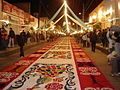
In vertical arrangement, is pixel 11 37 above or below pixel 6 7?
below

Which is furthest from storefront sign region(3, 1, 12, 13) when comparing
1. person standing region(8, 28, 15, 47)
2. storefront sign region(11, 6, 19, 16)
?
person standing region(8, 28, 15, 47)

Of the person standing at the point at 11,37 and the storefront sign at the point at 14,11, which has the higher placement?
the storefront sign at the point at 14,11

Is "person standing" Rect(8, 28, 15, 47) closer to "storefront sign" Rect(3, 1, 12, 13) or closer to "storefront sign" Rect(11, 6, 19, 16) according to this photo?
"storefront sign" Rect(3, 1, 12, 13)

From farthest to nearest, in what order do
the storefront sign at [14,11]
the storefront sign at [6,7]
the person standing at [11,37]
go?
the storefront sign at [14,11] → the storefront sign at [6,7] → the person standing at [11,37]

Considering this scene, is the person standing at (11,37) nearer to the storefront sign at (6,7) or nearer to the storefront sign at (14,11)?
the storefront sign at (6,7)

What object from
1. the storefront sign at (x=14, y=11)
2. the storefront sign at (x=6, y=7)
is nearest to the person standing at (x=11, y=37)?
the storefront sign at (x=6, y=7)

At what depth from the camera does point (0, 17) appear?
61.0 ft

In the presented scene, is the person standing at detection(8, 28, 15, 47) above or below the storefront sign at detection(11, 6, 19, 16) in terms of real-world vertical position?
below

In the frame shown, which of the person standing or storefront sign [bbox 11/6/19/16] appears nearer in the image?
the person standing

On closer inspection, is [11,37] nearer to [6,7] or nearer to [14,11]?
[6,7]

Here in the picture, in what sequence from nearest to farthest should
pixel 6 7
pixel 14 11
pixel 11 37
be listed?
pixel 11 37 < pixel 6 7 < pixel 14 11

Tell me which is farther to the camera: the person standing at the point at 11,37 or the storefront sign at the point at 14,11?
the storefront sign at the point at 14,11

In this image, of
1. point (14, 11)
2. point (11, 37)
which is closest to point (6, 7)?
point (14, 11)

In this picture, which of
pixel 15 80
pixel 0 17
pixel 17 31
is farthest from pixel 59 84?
pixel 17 31
